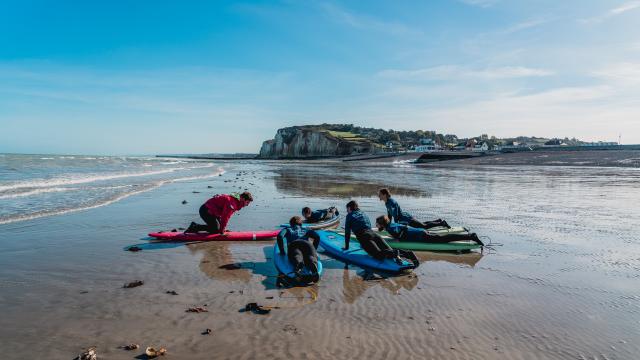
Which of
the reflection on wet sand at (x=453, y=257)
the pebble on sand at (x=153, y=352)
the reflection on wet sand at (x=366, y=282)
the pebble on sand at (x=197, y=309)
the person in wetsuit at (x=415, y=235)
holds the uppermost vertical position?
the person in wetsuit at (x=415, y=235)

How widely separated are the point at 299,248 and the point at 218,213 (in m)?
4.46

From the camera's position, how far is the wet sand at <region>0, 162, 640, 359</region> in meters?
5.50

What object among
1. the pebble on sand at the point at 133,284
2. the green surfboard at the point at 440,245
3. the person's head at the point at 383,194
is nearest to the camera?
the pebble on sand at the point at 133,284

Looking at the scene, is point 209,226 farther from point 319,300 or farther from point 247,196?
point 319,300

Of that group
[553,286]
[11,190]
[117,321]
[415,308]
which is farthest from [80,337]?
[11,190]

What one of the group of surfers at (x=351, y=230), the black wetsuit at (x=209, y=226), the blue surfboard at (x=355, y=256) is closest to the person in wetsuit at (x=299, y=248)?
the group of surfers at (x=351, y=230)

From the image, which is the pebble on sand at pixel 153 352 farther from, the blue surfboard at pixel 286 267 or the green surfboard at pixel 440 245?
the green surfboard at pixel 440 245

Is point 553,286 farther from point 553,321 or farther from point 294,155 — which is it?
point 294,155

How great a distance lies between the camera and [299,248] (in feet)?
28.2

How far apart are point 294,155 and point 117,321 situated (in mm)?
144321

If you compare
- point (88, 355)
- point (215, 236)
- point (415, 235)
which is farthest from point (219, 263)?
point (415, 235)

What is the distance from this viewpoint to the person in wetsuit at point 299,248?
323 inches

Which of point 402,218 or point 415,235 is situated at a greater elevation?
point 402,218

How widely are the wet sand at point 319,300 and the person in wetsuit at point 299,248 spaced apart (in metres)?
0.46
